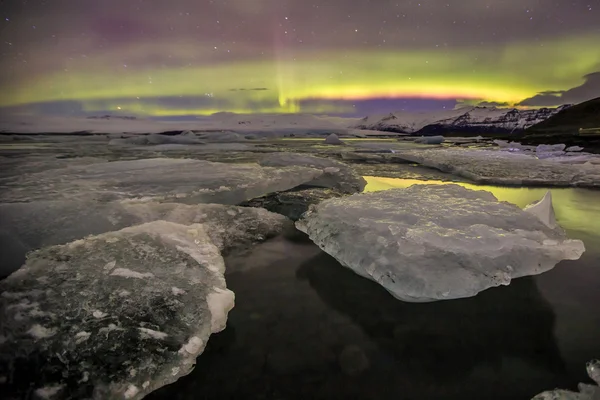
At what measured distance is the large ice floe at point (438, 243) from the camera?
1886mm

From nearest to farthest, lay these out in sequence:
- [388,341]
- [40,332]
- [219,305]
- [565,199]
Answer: [40,332]
[388,341]
[219,305]
[565,199]

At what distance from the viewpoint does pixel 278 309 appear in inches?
74.7

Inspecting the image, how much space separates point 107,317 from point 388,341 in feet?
4.82

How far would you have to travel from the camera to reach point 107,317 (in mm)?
1624

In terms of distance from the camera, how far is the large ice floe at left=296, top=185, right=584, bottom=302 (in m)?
1.89

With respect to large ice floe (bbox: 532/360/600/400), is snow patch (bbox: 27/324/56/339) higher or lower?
higher

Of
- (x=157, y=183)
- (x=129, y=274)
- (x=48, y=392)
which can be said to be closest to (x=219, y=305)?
(x=129, y=274)

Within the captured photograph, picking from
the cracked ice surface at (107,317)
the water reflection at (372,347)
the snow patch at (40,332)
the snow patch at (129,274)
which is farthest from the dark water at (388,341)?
the snow patch at (40,332)

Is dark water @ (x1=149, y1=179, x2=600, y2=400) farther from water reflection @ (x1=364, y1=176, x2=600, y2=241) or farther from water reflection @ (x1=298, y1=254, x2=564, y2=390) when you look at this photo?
water reflection @ (x1=364, y1=176, x2=600, y2=241)

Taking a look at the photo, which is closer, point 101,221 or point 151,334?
point 151,334

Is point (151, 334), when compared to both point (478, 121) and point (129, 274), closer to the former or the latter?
point (129, 274)

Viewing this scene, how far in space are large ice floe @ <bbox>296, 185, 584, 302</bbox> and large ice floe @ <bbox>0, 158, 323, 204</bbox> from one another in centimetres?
199

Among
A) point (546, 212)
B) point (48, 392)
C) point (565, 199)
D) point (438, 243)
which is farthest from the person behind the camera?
point (565, 199)

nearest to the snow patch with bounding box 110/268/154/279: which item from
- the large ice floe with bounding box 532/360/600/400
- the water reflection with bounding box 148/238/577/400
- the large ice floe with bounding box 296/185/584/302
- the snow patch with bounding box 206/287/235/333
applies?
the snow patch with bounding box 206/287/235/333
